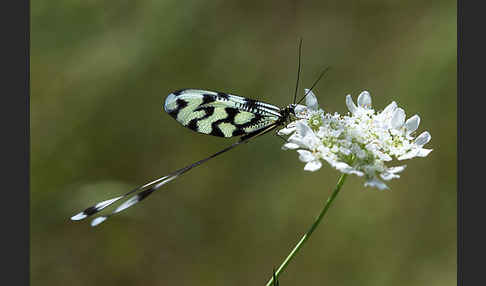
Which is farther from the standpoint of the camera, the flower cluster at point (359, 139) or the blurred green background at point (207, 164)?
the blurred green background at point (207, 164)

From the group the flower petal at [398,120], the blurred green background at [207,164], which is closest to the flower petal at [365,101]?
the flower petal at [398,120]

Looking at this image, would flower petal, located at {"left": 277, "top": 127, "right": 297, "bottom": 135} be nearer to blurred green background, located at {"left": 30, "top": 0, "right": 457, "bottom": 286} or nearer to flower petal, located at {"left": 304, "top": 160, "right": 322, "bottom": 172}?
flower petal, located at {"left": 304, "top": 160, "right": 322, "bottom": 172}

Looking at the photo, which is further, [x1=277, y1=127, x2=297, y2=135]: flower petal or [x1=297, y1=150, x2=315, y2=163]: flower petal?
[x1=277, y1=127, x2=297, y2=135]: flower petal

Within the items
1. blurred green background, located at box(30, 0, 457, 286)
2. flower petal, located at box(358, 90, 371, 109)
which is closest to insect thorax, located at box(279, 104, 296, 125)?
flower petal, located at box(358, 90, 371, 109)

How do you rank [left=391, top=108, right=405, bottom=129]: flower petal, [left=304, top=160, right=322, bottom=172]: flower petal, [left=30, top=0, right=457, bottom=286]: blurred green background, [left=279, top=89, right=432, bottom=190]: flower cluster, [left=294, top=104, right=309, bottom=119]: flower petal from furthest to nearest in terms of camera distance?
[left=30, top=0, right=457, bottom=286]: blurred green background → [left=294, top=104, right=309, bottom=119]: flower petal → [left=391, top=108, right=405, bottom=129]: flower petal → [left=279, top=89, right=432, bottom=190]: flower cluster → [left=304, top=160, right=322, bottom=172]: flower petal

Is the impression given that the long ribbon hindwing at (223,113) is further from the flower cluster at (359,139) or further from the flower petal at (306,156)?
the flower petal at (306,156)
